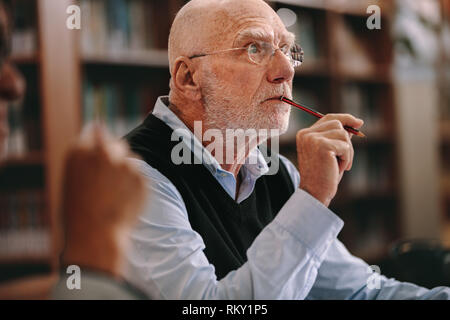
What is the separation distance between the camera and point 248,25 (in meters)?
0.87

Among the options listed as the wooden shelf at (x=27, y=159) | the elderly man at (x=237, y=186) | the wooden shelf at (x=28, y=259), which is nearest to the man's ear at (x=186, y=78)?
the elderly man at (x=237, y=186)

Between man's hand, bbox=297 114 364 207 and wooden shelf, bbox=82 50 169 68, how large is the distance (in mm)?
1543

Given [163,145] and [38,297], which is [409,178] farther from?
[38,297]

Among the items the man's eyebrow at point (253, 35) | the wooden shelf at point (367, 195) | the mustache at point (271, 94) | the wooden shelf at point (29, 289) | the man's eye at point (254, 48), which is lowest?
the wooden shelf at point (367, 195)

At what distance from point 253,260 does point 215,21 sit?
0.46m

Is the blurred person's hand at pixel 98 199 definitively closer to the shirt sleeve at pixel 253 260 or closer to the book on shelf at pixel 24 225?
the shirt sleeve at pixel 253 260

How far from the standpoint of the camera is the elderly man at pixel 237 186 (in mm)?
649

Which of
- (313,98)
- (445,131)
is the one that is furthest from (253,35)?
(445,131)

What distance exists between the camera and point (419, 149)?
10.4ft

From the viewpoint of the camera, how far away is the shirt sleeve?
64cm

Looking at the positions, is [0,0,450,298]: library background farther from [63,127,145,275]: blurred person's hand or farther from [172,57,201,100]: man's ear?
[63,127,145,275]: blurred person's hand

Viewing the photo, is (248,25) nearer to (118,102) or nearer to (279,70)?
(279,70)

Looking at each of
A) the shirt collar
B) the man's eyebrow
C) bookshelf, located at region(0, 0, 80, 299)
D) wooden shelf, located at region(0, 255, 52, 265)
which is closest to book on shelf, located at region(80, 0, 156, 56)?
bookshelf, located at region(0, 0, 80, 299)
